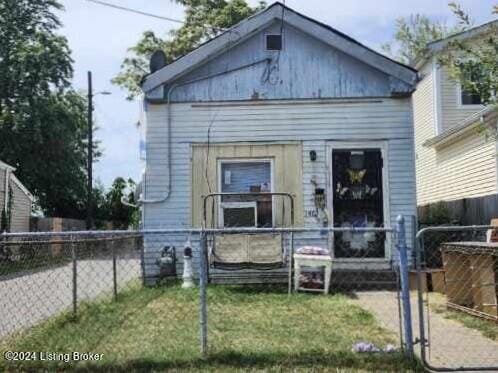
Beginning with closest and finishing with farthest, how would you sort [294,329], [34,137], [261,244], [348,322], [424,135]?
[294,329] < [348,322] < [261,244] < [424,135] < [34,137]

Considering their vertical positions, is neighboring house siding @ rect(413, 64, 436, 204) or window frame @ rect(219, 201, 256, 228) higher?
neighboring house siding @ rect(413, 64, 436, 204)

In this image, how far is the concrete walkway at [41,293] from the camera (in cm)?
805

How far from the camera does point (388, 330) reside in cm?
677

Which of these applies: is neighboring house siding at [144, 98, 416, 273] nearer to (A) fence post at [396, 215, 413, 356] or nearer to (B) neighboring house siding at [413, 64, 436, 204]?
(A) fence post at [396, 215, 413, 356]

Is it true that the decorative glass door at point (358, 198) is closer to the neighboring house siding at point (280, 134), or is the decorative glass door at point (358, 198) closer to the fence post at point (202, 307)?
the neighboring house siding at point (280, 134)

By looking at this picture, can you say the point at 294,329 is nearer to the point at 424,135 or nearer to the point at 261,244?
the point at 261,244

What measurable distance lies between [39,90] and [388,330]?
2795 cm

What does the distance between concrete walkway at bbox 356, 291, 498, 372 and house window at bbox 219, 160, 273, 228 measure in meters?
3.09

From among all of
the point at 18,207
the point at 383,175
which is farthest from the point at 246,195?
the point at 18,207

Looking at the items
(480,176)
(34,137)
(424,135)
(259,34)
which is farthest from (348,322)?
(34,137)

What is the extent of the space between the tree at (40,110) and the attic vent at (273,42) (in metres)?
21.0

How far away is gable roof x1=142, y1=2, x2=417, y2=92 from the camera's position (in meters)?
11.2

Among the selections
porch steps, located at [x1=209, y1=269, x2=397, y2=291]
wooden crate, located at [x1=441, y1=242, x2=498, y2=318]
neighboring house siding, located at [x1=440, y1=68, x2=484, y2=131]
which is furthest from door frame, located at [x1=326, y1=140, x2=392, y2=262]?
neighboring house siding, located at [x1=440, y1=68, x2=484, y2=131]

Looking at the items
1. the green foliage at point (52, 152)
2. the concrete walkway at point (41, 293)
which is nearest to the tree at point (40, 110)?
the green foliage at point (52, 152)
